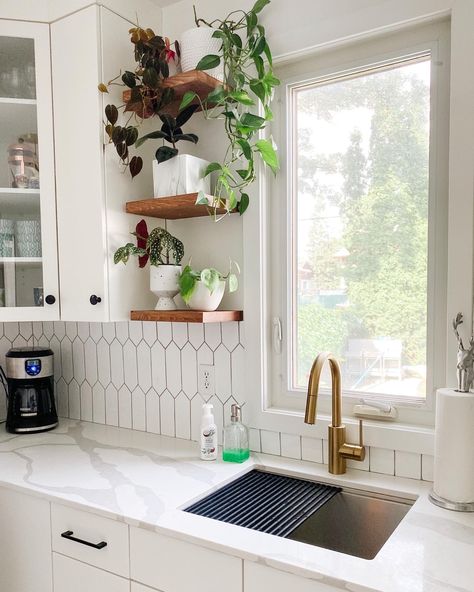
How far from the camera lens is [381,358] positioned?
1.58 m

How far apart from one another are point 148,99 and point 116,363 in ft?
3.46

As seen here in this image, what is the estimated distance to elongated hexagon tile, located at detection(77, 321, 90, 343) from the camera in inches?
87.7

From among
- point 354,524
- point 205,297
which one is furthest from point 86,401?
point 354,524

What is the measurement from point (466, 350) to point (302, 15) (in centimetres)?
113

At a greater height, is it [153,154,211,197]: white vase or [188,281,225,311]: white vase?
[153,154,211,197]: white vase

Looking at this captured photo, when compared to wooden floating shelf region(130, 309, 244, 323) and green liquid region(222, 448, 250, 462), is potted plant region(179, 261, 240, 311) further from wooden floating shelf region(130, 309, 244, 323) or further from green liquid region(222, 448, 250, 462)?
green liquid region(222, 448, 250, 462)

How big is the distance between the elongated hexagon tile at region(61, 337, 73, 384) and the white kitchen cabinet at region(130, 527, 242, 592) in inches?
46.2

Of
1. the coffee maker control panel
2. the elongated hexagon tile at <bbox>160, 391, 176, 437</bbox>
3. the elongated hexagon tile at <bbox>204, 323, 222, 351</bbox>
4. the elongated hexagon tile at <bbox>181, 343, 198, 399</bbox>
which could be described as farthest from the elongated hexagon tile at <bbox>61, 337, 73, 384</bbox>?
the elongated hexagon tile at <bbox>204, 323, 222, 351</bbox>

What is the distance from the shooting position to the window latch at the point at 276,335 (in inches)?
68.4

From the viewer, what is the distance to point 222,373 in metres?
1.82

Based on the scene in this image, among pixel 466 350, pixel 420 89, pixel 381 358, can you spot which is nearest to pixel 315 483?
pixel 381 358

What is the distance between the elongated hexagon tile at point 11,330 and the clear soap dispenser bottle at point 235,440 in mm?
1268

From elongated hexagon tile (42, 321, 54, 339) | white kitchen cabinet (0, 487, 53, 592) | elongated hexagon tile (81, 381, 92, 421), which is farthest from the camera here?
elongated hexagon tile (42, 321, 54, 339)

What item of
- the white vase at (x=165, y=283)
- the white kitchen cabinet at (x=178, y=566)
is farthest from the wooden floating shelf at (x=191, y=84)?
the white kitchen cabinet at (x=178, y=566)
